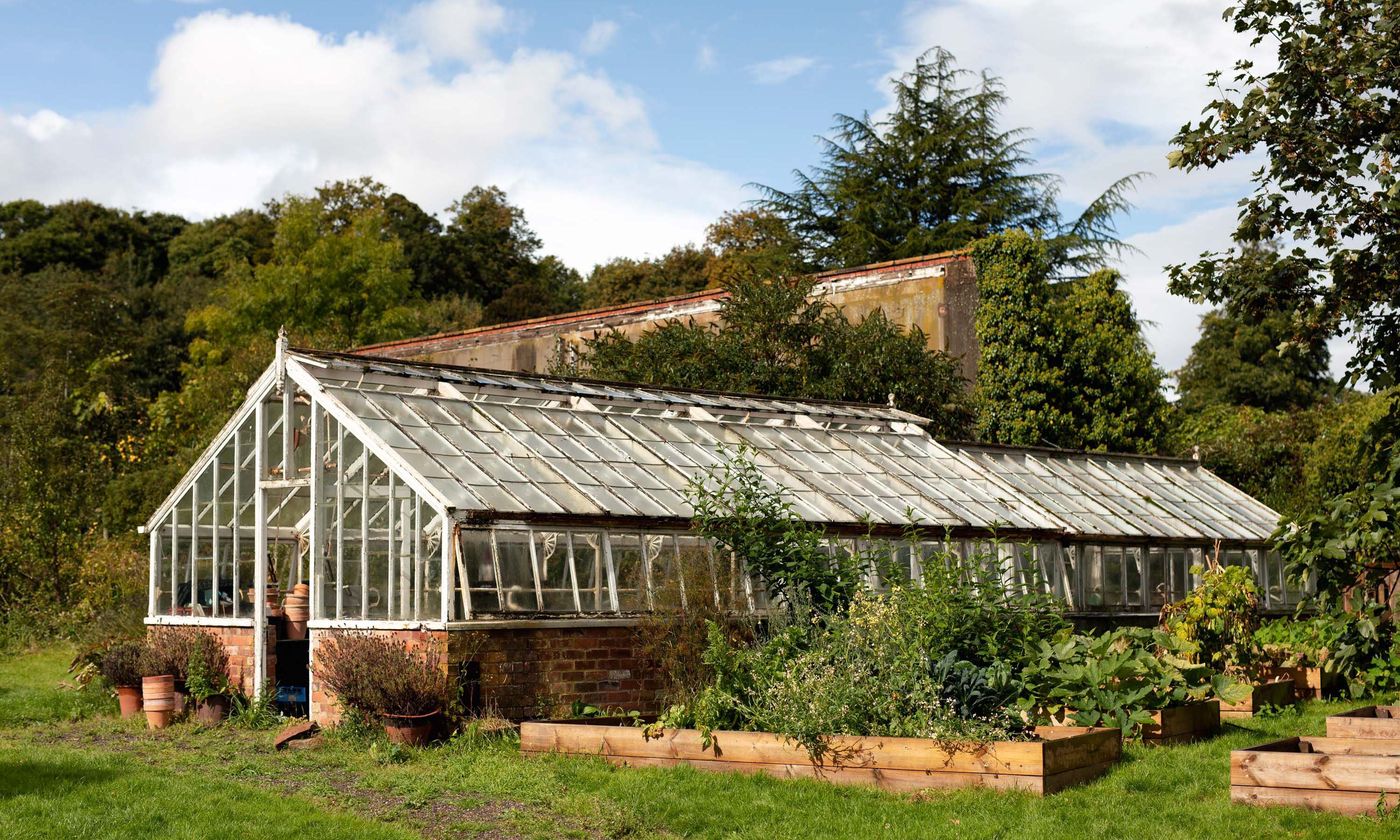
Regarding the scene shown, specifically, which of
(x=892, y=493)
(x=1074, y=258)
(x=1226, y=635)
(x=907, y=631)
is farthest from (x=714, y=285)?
(x=907, y=631)

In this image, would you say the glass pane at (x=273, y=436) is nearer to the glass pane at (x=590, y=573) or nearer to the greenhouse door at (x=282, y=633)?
the greenhouse door at (x=282, y=633)

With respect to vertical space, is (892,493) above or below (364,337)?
below

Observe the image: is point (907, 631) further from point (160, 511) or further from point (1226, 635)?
point (160, 511)

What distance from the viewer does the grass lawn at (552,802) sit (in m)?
8.28

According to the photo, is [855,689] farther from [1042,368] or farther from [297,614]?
[1042,368]

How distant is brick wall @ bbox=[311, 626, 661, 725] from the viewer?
11.9 meters

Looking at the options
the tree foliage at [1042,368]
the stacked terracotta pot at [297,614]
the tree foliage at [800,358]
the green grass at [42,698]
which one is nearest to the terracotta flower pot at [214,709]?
the stacked terracotta pot at [297,614]

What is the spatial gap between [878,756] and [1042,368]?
1845cm

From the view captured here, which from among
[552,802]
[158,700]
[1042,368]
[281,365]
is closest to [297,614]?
[158,700]

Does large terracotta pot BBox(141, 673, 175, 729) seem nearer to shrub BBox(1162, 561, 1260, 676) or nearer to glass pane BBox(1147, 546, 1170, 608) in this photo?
shrub BBox(1162, 561, 1260, 676)

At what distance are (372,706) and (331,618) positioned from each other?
1.89 m

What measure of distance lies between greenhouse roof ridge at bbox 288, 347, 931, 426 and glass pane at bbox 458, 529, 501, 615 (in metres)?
2.84

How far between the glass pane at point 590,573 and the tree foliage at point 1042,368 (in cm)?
1466

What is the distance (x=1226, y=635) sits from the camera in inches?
564
